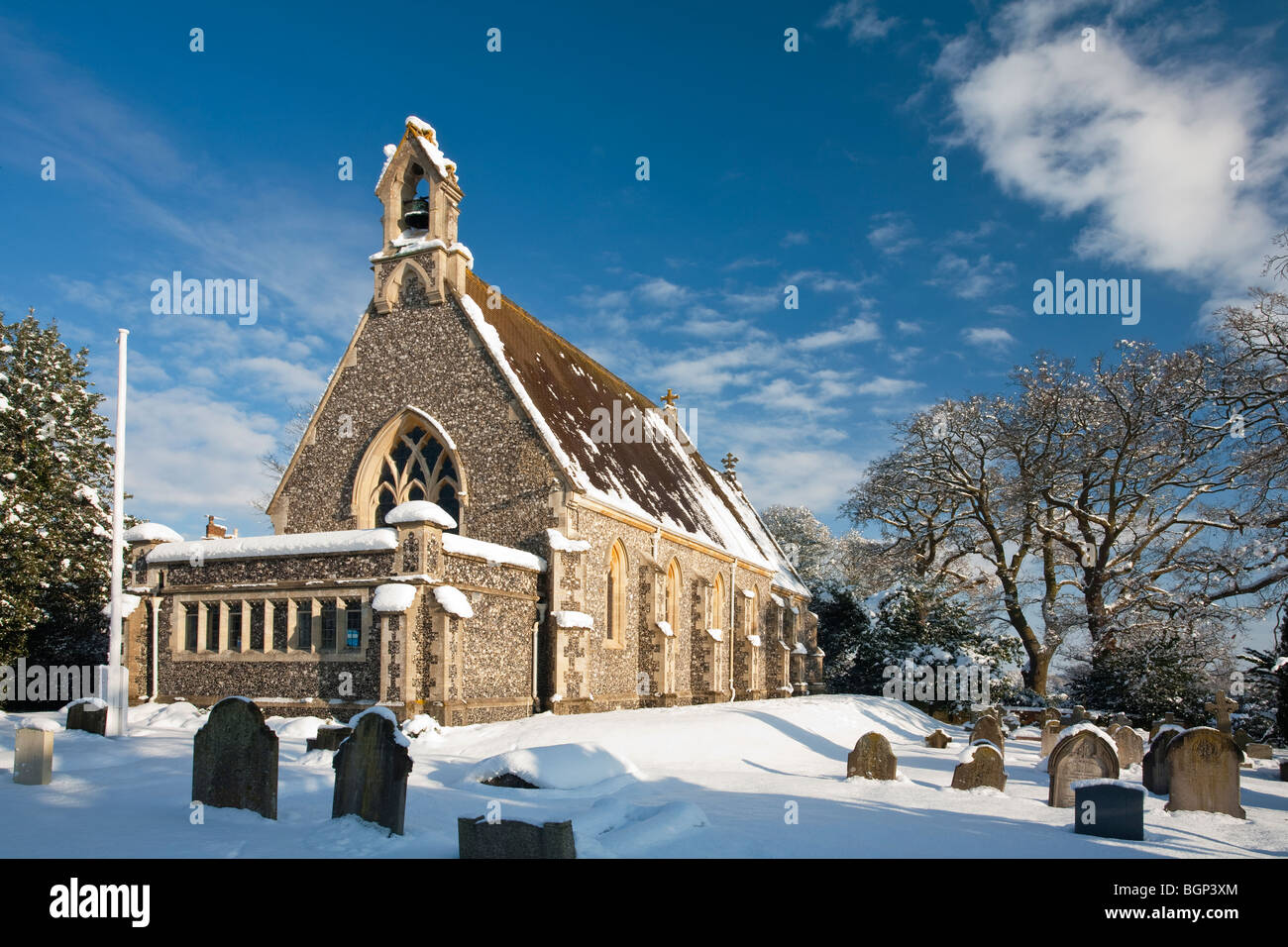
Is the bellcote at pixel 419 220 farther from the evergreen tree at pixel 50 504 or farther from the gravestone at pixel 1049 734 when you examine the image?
the gravestone at pixel 1049 734

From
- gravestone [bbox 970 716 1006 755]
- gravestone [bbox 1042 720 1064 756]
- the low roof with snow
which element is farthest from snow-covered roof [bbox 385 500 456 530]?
gravestone [bbox 1042 720 1064 756]

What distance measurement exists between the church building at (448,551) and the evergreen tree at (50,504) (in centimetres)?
644

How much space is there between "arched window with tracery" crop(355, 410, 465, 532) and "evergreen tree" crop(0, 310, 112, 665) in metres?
9.09

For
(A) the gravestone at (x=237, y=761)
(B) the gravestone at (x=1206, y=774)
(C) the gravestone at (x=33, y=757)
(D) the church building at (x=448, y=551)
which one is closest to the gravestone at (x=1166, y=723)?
(B) the gravestone at (x=1206, y=774)

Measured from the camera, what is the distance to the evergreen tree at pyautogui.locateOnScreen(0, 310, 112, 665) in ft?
75.9

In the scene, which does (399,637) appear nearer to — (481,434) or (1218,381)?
(481,434)

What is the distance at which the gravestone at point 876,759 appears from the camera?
12.8m

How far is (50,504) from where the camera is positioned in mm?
24656

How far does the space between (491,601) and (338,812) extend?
32.7 feet

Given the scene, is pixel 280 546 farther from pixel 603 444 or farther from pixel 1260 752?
pixel 1260 752

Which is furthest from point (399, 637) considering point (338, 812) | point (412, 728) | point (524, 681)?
point (338, 812)

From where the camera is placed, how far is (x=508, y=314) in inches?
997

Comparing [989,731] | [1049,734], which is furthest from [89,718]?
[1049,734]

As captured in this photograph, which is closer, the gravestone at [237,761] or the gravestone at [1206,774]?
the gravestone at [237,761]
